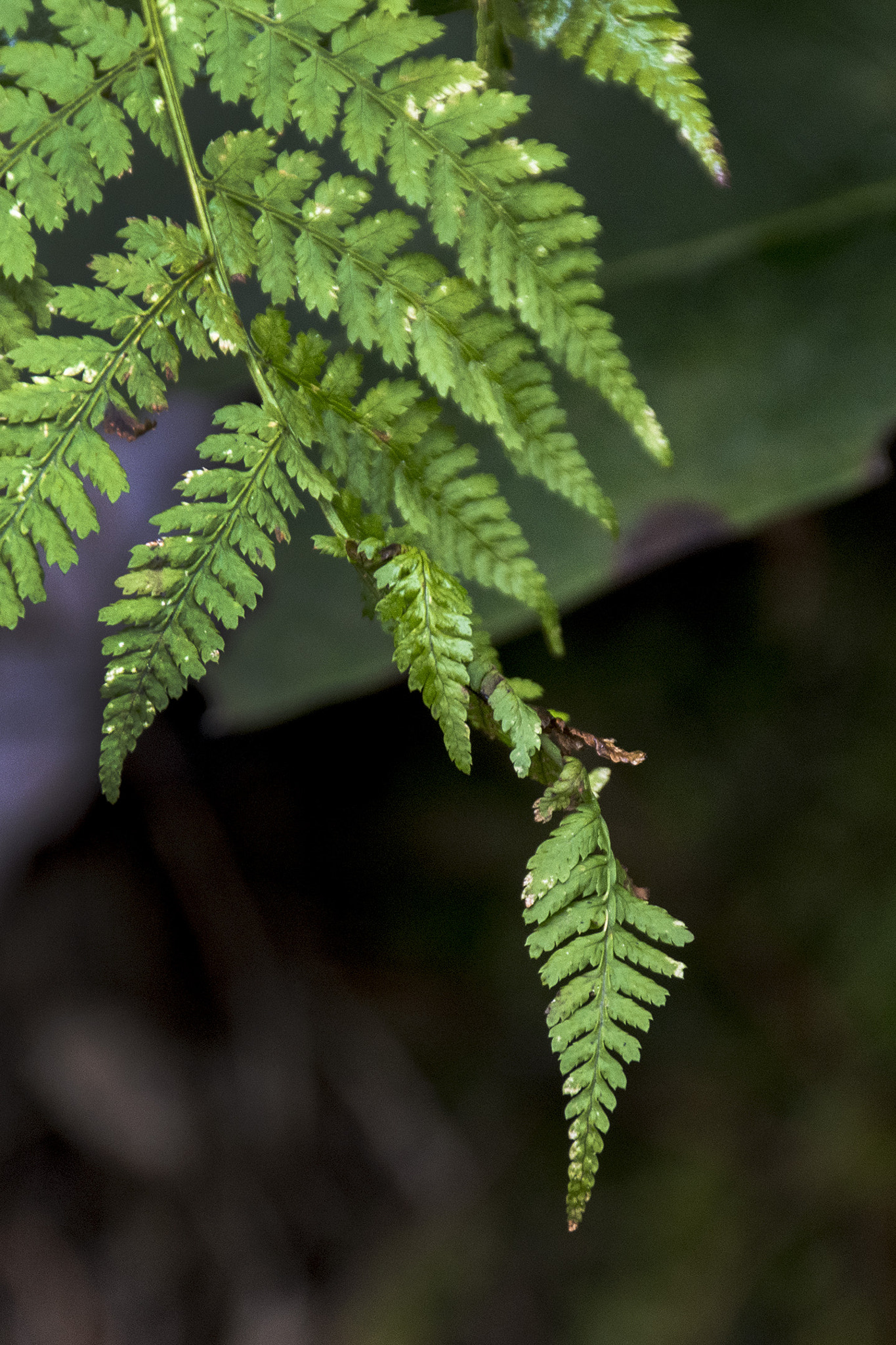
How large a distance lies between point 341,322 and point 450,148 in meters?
0.11

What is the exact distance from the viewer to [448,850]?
1.14m

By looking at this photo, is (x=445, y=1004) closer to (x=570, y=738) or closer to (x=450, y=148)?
(x=570, y=738)

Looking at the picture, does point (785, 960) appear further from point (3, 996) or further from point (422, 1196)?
point (3, 996)

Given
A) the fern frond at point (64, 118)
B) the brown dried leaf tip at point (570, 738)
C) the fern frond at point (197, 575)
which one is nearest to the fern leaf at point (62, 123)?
the fern frond at point (64, 118)

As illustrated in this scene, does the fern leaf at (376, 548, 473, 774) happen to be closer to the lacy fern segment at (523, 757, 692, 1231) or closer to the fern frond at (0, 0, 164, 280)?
the lacy fern segment at (523, 757, 692, 1231)

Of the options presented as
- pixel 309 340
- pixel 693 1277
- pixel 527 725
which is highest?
pixel 309 340

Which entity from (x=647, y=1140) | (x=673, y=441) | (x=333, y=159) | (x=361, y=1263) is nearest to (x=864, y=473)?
(x=673, y=441)

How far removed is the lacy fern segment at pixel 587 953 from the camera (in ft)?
1.46

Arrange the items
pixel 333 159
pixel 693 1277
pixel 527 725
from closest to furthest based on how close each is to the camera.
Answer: pixel 527 725
pixel 333 159
pixel 693 1277

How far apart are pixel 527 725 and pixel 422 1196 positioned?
96cm

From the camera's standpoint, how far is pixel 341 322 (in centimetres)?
47

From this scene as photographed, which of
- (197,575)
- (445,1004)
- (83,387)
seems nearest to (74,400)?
(83,387)

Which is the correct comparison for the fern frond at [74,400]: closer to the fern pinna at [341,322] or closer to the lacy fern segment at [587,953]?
the fern pinna at [341,322]

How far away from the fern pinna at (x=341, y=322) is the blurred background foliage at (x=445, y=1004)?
54 cm
